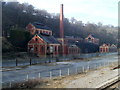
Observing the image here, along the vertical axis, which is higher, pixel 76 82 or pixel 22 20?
pixel 22 20

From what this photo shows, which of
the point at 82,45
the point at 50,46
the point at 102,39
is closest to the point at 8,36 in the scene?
the point at 50,46

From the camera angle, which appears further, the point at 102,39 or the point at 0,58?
the point at 102,39

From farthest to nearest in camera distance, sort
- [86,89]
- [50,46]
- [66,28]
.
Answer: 1. [66,28]
2. [50,46]
3. [86,89]

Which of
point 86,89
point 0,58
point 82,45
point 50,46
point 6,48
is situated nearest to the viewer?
point 86,89

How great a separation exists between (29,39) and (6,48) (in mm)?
12396

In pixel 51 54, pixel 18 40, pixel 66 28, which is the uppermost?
pixel 66 28

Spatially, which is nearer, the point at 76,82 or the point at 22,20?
the point at 76,82

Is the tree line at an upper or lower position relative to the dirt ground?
upper

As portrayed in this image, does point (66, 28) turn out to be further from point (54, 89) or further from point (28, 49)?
point (54, 89)

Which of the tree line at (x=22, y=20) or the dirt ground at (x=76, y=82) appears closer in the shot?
the dirt ground at (x=76, y=82)

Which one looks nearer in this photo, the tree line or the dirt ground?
the dirt ground

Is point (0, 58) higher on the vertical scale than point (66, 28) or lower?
lower

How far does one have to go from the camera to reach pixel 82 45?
6888 centimetres

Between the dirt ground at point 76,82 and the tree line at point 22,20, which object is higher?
the tree line at point 22,20
